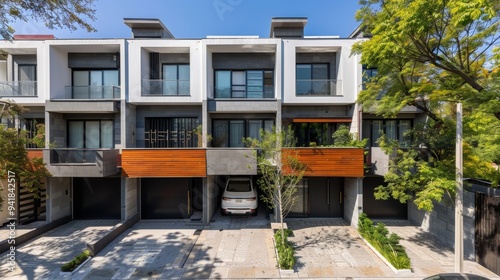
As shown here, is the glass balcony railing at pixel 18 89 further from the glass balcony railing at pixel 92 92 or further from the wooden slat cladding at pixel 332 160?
the wooden slat cladding at pixel 332 160

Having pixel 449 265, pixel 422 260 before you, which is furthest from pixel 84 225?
pixel 449 265

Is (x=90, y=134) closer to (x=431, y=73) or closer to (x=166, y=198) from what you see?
(x=166, y=198)

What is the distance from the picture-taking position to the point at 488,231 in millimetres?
7871

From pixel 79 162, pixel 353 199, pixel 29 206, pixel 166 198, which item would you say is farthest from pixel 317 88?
pixel 29 206

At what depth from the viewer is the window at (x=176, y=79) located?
477 inches

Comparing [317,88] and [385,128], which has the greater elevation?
[317,88]

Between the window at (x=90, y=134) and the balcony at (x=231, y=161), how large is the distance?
6.41 metres

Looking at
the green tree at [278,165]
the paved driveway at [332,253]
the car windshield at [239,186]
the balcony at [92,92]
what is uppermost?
the balcony at [92,92]

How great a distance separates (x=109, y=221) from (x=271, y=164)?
9855 millimetres

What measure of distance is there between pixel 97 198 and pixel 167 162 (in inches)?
228

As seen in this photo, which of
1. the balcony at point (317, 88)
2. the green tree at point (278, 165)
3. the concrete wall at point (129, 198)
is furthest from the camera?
the balcony at point (317, 88)

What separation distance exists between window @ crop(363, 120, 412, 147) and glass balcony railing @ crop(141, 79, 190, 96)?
10166 millimetres

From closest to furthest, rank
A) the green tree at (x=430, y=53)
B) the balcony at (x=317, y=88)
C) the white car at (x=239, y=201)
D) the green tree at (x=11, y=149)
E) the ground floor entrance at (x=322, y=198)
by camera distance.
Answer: the green tree at (x=430, y=53) → the green tree at (x=11, y=149) → the white car at (x=239, y=201) → the balcony at (x=317, y=88) → the ground floor entrance at (x=322, y=198)

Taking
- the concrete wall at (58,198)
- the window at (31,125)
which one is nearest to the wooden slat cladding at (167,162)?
the concrete wall at (58,198)
